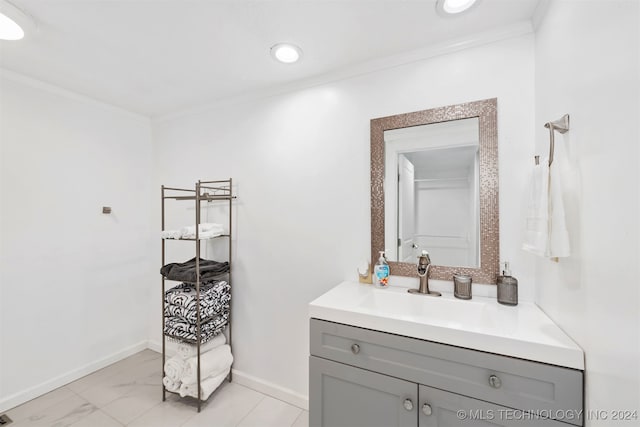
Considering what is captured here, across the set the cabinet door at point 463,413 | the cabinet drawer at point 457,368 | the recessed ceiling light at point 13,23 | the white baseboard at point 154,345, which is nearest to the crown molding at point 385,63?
the recessed ceiling light at point 13,23

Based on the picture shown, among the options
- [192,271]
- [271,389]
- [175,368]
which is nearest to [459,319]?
[271,389]

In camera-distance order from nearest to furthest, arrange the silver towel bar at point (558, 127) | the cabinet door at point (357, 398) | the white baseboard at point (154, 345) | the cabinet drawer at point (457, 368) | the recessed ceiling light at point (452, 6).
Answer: the cabinet drawer at point (457, 368) < the silver towel bar at point (558, 127) < the cabinet door at point (357, 398) < the recessed ceiling light at point (452, 6) < the white baseboard at point (154, 345)

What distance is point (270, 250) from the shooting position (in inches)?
78.6

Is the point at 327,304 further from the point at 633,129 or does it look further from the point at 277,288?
the point at 633,129

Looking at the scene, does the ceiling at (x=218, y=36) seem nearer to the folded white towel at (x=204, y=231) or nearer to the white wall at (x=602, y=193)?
the white wall at (x=602, y=193)

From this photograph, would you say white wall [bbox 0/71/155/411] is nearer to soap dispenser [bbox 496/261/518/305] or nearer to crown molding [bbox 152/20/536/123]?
crown molding [bbox 152/20/536/123]

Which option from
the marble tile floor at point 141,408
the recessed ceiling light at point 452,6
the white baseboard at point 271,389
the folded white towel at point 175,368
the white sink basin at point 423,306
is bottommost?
the marble tile floor at point 141,408

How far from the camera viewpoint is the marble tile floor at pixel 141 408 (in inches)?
67.1

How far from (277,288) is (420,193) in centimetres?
118

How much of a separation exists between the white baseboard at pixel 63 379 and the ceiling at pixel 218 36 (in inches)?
86.9

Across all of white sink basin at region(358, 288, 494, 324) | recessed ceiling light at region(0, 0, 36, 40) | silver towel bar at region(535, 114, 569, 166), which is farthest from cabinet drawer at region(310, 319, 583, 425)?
recessed ceiling light at region(0, 0, 36, 40)

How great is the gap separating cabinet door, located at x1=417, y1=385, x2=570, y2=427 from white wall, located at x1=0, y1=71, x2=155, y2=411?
2.60 meters

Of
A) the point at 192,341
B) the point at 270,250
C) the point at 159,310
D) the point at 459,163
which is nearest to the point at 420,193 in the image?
the point at 459,163

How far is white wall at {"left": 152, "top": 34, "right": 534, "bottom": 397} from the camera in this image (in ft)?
4.48
